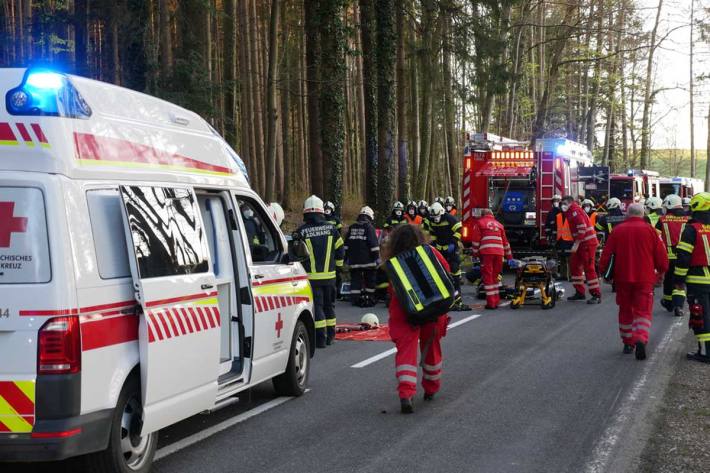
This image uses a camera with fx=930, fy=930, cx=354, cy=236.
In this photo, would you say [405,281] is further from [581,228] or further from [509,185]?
[509,185]

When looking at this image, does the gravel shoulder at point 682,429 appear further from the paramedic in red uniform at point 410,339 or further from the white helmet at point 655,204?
the white helmet at point 655,204

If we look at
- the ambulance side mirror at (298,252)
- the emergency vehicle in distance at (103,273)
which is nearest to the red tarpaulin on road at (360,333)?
the ambulance side mirror at (298,252)

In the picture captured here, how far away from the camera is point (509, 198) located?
2462cm

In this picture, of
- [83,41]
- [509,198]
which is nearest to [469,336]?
[509,198]

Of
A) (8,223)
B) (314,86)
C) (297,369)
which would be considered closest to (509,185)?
(314,86)

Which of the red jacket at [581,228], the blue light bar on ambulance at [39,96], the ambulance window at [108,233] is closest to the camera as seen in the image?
the blue light bar on ambulance at [39,96]

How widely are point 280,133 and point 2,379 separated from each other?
3843cm

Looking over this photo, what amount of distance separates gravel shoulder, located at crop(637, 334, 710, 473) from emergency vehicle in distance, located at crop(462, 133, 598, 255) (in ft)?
45.5

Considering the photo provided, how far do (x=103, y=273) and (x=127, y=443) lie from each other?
3.82ft

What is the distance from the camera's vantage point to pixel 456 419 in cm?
792

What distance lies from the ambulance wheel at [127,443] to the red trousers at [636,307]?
674cm

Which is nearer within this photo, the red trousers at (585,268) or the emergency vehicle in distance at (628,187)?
the red trousers at (585,268)

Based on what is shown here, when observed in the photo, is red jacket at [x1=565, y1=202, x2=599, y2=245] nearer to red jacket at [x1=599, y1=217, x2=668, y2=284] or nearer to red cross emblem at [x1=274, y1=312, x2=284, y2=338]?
red jacket at [x1=599, y1=217, x2=668, y2=284]

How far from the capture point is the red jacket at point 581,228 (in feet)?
59.1
